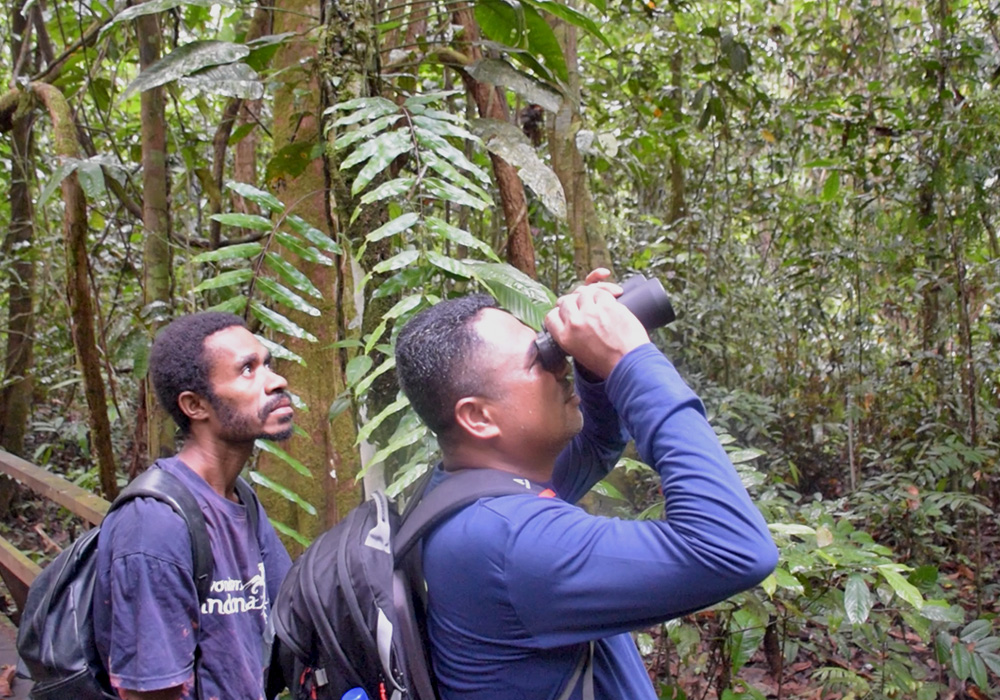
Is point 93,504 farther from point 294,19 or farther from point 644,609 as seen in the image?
point 644,609

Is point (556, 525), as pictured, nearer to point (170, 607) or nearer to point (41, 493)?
point (170, 607)

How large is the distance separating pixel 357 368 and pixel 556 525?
918mm

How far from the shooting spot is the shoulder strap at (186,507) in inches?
62.9

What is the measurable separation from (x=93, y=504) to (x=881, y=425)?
4.53 meters

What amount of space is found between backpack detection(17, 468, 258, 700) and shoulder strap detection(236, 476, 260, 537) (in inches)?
10.1

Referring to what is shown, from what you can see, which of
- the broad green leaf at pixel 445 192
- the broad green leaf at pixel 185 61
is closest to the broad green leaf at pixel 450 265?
the broad green leaf at pixel 445 192

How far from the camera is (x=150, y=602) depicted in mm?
1504

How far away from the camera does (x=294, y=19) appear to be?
3008mm

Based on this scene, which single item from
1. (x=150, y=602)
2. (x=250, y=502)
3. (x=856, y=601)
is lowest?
(x=856, y=601)

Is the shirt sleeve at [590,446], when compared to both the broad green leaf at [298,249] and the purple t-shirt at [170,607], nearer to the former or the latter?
the purple t-shirt at [170,607]

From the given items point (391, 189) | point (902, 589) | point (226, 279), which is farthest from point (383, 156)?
point (902, 589)

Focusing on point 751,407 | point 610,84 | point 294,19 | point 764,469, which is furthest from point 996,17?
point 294,19

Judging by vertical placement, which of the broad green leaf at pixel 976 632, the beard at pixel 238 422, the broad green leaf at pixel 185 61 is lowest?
the broad green leaf at pixel 976 632

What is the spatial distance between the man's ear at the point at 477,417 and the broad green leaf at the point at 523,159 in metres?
0.90
